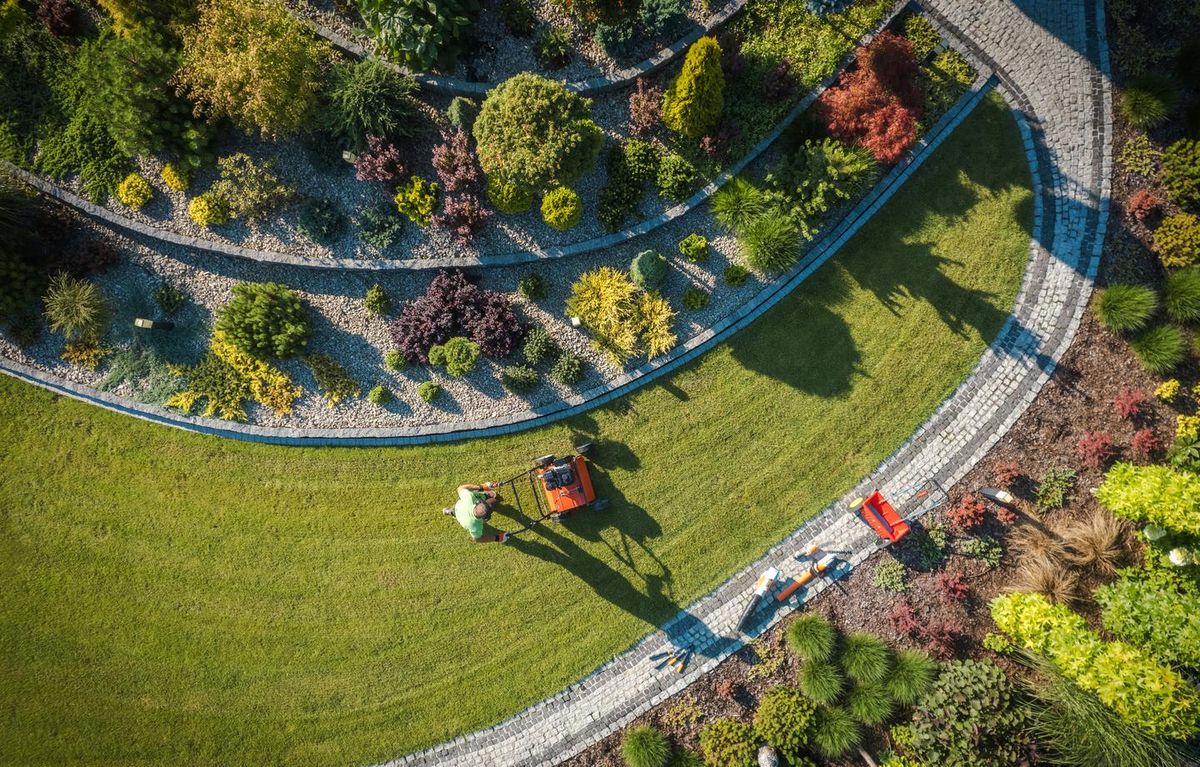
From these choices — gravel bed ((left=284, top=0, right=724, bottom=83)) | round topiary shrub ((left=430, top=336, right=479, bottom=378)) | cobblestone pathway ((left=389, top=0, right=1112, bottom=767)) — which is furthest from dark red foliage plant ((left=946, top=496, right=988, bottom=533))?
gravel bed ((left=284, top=0, right=724, bottom=83))

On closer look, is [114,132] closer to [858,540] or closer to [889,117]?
[889,117]

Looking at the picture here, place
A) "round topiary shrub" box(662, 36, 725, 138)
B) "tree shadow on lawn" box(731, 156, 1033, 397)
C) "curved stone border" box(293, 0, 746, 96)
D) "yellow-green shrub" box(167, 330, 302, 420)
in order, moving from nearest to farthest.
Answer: "round topiary shrub" box(662, 36, 725, 138) → "curved stone border" box(293, 0, 746, 96) → "yellow-green shrub" box(167, 330, 302, 420) → "tree shadow on lawn" box(731, 156, 1033, 397)

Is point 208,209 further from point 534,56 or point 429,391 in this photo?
point 534,56

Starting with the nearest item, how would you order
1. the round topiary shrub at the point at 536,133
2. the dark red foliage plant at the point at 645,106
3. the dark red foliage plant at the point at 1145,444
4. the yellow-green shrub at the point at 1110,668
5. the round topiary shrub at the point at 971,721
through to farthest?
1. the yellow-green shrub at the point at 1110,668
2. the round topiary shrub at the point at 536,133
3. the round topiary shrub at the point at 971,721
4. the dark red foliage plant at the point at 645,106
5. the dark red foliage plant at the point at 1145,444

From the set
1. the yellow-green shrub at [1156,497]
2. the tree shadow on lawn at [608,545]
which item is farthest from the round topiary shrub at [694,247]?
the yellow-green shrub at [1156,497]

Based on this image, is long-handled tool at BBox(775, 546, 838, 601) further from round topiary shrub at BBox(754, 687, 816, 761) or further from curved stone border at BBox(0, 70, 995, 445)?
curved stone border at BBox(0, 70, 995, 445)

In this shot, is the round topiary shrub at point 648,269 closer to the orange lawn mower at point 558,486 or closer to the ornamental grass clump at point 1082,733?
the orange lawn mower at point 558,486

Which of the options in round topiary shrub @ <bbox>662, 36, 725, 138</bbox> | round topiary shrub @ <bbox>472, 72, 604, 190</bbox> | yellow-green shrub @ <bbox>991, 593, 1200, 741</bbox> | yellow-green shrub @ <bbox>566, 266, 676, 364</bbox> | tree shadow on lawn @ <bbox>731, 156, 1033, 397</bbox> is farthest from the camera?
tree shadow on lawn @ <bbox>731, 156, 1033, 397</bbox>
